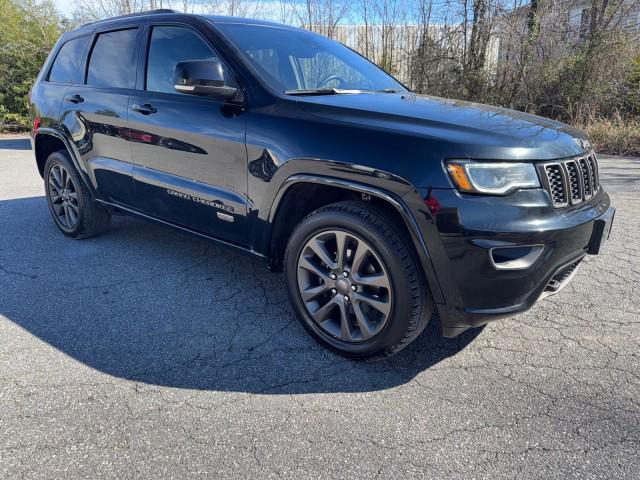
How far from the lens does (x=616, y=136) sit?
8.95 meters

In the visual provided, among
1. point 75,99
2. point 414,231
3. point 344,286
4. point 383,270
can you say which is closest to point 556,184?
point 414,231

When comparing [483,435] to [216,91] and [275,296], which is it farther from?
[216,91]

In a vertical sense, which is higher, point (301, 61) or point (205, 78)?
point (301, 61)

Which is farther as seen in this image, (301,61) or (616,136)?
(616,136)

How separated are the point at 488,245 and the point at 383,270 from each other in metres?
0.52

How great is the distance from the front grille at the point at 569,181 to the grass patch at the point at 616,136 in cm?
729

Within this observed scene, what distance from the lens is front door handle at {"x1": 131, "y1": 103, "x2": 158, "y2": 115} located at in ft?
11.0

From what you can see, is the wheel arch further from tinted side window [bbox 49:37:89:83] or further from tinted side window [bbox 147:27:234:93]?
tinted side window [bbox 147:27:234:93]

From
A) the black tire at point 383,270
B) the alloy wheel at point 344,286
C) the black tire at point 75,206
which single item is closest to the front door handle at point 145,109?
the black tire at point 75,206

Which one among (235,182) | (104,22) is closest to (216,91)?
(235,182)

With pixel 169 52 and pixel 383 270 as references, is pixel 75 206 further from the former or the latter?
pixel 383 270

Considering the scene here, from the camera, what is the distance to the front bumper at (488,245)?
2.11 meters

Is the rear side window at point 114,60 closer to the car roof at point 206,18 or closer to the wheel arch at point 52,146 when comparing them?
the car roof at point 206,18

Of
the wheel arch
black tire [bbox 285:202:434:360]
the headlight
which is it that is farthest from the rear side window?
the headlight
